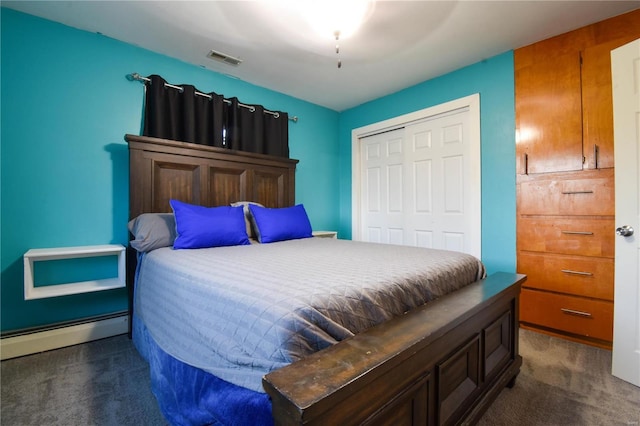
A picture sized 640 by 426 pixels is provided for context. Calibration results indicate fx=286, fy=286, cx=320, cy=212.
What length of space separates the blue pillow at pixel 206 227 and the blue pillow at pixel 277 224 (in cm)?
17

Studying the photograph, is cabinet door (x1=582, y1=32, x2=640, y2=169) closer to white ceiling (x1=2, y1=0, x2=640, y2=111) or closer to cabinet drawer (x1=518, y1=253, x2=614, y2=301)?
white ceiling (x1=2, y1=0, x2=640, y2=111)

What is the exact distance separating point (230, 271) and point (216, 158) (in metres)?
1.80

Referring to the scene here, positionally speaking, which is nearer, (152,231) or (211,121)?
(152,231)

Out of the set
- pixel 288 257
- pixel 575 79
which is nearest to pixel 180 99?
pixel 288 257

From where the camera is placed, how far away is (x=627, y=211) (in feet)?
5.44

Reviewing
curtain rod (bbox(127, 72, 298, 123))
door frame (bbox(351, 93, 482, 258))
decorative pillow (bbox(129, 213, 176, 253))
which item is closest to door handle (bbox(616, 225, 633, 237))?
door frame (bbox(351, 93, 482, 258))

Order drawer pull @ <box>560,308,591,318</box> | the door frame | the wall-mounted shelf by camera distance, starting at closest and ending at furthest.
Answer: the wall-mounted shelf → drawer pull @ <box>560,308,591,318</box> → the door frame

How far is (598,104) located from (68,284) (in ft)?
13.7

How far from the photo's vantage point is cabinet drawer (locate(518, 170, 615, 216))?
2080 millimetres

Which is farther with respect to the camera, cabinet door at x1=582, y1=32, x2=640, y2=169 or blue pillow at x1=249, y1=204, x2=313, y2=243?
blue pillow at x1=249, y1=204, x2=313, y2=243

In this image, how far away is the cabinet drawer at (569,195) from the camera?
6.82 ft

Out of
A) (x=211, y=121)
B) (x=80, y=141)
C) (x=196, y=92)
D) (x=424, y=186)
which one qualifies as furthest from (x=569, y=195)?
(x=80, y=141)

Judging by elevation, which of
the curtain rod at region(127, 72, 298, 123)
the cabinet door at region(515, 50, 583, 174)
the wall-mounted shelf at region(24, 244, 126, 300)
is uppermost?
the curtain rod at region(127, 72, 298, 123)

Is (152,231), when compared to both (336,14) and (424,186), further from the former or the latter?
(424,186)
